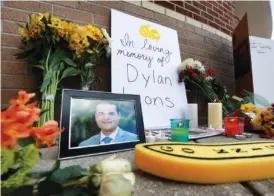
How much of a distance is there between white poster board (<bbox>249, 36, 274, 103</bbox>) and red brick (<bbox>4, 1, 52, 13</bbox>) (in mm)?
1481

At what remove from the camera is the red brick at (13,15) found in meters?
0.97

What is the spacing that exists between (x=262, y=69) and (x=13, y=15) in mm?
1713

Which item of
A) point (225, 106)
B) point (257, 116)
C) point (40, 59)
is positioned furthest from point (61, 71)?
point (225, 106)

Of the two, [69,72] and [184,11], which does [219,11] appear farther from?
[69,72]

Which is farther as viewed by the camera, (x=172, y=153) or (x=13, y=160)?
(x=172, y=153)

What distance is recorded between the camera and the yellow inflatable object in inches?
17.7

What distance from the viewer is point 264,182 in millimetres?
475

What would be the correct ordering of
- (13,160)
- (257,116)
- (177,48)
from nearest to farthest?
(13,160), (257,116), (177,48)

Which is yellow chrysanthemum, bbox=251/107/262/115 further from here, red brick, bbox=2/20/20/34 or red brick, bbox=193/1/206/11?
red brick, bbox=2/20/20/34

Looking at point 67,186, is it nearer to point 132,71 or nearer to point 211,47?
point 132,71

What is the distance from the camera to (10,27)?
98 cm

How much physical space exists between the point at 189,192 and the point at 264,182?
7.4 inches

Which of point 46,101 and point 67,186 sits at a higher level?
point 46,101

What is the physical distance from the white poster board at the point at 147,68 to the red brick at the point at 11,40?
18.2 inches
